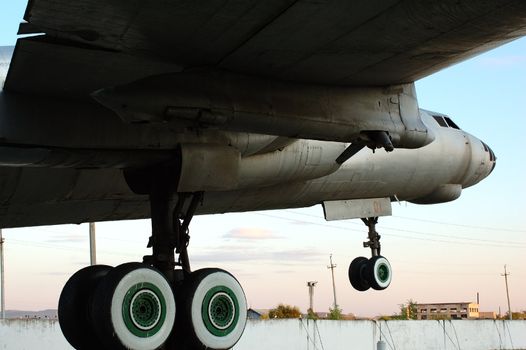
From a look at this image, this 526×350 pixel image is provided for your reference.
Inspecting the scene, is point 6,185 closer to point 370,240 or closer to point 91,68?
point 91,68

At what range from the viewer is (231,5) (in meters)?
6.17

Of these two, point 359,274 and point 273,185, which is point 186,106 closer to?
point 273,185

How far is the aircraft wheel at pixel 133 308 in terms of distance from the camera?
794cm

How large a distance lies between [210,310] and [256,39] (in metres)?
3.13

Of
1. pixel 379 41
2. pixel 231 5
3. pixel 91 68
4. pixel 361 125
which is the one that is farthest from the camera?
pixel 361 125

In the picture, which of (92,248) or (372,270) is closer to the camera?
(372,270)

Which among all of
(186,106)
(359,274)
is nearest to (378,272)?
(359,274)

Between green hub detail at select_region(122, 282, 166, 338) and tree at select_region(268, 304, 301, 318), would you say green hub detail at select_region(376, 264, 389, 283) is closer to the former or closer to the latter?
green hub detail at select_region(122, 282, 166, 338)

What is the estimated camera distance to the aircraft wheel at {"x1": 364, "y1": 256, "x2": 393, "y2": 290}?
44.0ft

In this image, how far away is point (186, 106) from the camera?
7422 mm

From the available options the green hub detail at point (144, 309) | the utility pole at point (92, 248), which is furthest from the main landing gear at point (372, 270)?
the utility pole at point (92, 248)

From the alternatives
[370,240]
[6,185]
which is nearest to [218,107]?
[6,185]

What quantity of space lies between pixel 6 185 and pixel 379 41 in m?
5.11

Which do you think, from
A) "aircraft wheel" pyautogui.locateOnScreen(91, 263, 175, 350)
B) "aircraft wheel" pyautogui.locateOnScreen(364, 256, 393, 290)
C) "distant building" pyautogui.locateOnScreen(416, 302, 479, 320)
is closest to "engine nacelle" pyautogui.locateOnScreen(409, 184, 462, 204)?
"aircraft wheel" pyautogui.locateOnScreen(364, 256, 393, 290)
